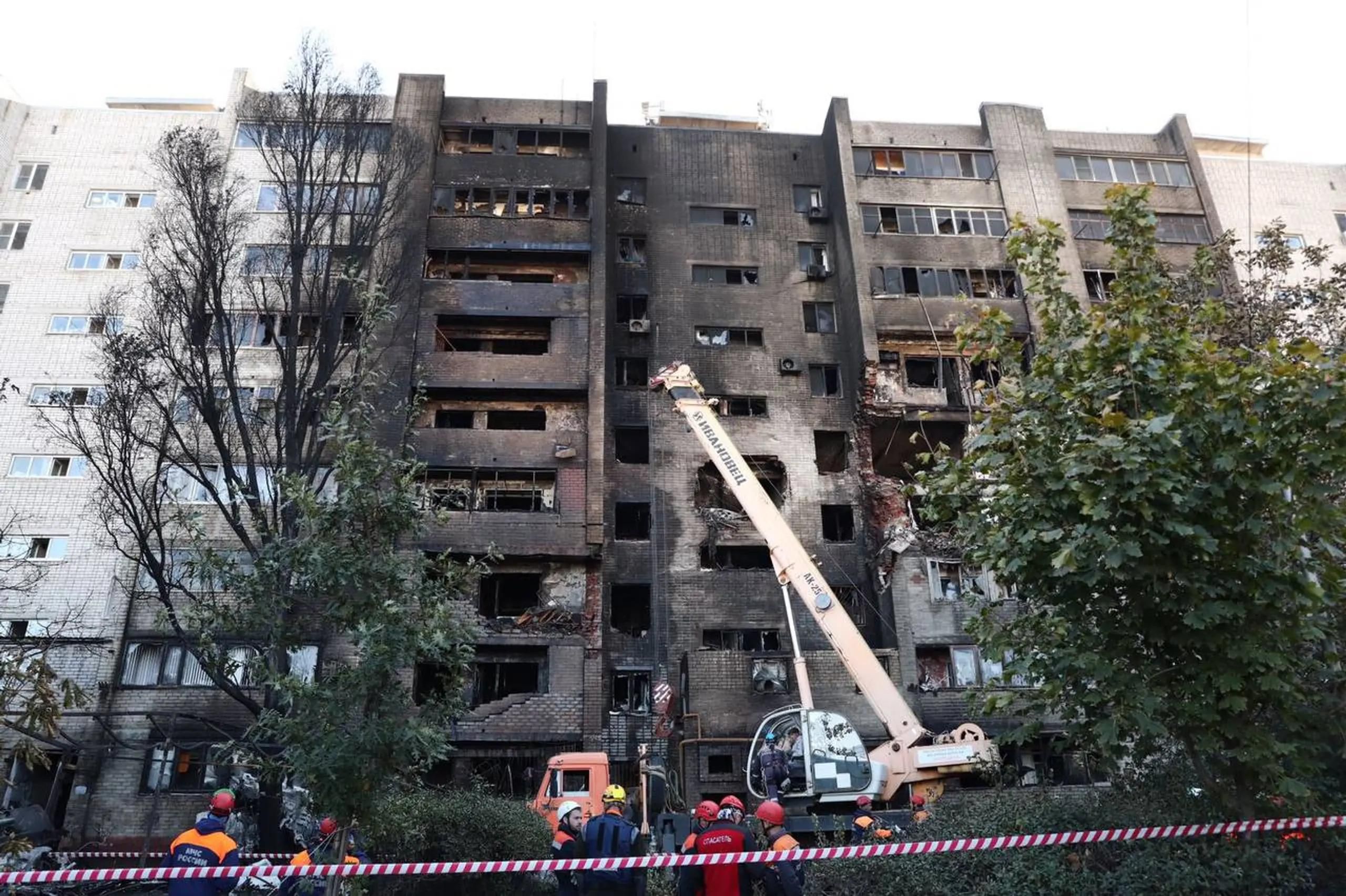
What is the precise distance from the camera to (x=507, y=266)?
113 ft

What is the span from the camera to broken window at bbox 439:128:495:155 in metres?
35.8

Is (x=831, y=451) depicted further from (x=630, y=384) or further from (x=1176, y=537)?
(x=1176, y=537)

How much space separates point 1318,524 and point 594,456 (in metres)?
22.1

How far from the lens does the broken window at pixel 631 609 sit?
3134 centimetres

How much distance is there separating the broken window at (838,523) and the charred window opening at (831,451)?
171 centimetres

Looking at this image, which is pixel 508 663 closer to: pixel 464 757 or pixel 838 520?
pixel 464 757

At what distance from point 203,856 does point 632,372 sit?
2632 centimetres

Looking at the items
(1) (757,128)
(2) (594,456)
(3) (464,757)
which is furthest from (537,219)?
(3) (464,757)

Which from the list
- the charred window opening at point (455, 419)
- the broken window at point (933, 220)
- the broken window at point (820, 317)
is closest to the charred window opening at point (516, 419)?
the charred window opening at point (455, 419)

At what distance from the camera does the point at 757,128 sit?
4162 centimetres

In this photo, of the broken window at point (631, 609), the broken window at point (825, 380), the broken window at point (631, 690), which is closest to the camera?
the broken window at point (631, 690)

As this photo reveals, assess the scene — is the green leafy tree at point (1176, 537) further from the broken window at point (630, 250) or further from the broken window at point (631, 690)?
the broken window at point (630, 250)

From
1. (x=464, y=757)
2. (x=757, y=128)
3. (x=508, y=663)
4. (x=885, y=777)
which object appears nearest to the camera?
(x=885, y=777)

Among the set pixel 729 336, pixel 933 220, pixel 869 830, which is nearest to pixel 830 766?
pixel 869 830
